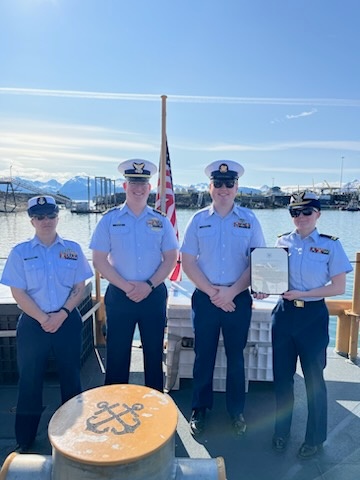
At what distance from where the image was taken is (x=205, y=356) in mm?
2500

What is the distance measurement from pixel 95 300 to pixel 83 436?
2.34 metres

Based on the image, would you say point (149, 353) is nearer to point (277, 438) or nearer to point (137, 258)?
point (137, 258)

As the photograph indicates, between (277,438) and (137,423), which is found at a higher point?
(137,423)

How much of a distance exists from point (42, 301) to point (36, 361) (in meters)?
0.33

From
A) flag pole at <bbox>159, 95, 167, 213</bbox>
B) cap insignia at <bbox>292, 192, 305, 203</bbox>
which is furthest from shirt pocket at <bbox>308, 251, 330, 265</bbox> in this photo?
flag pole at <bbox>159, 95, 167, 213</bbox>

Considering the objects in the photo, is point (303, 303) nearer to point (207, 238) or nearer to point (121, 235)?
point (207, 238)

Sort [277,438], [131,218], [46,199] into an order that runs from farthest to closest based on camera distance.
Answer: [131,218], [277,438], [46,199]

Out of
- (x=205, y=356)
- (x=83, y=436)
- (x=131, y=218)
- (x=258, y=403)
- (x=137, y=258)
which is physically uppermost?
(x=131, y=218)

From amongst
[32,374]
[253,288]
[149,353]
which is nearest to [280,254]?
[253,288]

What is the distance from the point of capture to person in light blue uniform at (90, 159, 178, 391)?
243cm

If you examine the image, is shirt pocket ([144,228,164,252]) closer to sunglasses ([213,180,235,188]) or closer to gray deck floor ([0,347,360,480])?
sunglasses ([213,180,235,188])

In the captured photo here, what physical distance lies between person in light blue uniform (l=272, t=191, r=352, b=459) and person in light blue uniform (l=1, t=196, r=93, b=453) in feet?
3.85

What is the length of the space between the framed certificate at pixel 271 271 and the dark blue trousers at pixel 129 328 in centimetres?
62

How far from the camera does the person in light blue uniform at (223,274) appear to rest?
94.4 inches
